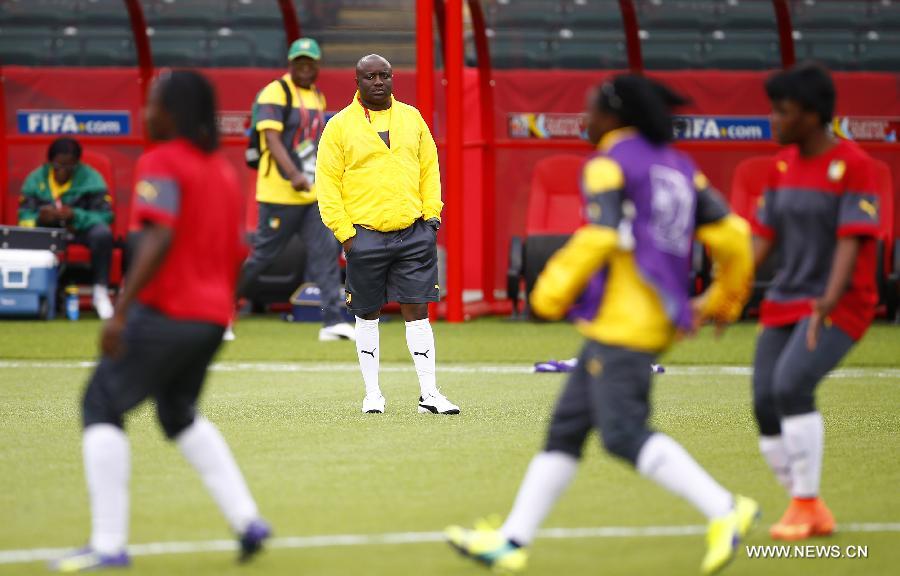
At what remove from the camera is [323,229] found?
13180mm

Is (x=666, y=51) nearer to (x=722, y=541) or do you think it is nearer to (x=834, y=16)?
(x=834, y=16)

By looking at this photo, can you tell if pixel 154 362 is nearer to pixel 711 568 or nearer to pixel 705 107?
pixel 711 568

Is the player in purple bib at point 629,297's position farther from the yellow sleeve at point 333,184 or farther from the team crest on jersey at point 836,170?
the yellow sleeve at point 333,184

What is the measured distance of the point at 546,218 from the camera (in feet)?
52.1

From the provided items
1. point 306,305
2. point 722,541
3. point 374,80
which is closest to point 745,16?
point 306,305

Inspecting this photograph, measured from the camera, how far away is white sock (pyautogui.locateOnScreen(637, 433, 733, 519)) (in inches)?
201

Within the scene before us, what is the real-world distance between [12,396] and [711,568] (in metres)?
6.20

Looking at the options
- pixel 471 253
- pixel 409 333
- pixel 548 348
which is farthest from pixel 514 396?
pixel 471 253

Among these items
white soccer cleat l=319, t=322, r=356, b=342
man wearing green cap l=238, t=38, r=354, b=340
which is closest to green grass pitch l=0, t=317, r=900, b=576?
white soccer cleat l=319, t=322, r=356, b=342

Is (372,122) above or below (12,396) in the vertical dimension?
above

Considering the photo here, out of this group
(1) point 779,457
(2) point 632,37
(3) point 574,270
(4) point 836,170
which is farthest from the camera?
(2) point 632,37

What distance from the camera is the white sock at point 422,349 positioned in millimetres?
9258

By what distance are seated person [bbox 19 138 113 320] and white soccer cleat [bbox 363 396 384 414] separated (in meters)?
6.25

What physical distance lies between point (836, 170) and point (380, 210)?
12.0 ft
